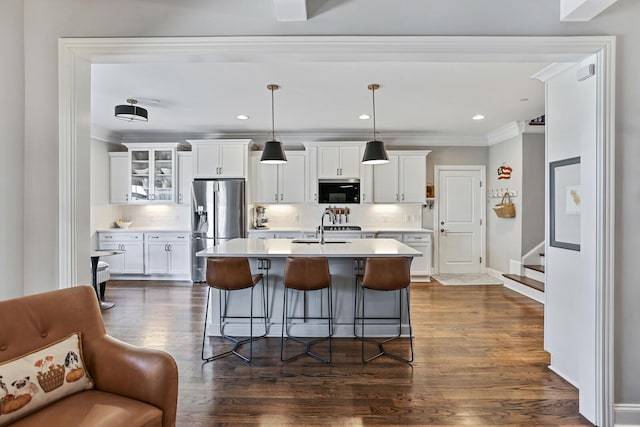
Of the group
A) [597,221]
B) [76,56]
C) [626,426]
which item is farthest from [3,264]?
[626,426]

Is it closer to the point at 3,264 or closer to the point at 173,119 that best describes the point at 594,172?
the point at 3,264

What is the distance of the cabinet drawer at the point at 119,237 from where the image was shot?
19.7 ft

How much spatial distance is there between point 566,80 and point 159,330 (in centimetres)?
449

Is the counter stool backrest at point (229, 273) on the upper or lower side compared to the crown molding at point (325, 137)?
lower

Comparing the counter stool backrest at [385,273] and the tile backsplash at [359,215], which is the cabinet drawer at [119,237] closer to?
the tile backsplash at [359,215]

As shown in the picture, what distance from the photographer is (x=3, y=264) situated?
6.54 ft

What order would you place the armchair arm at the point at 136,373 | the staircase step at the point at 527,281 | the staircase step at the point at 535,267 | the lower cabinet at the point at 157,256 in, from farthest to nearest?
the lower cabinet at the point at 157,256, the staircase step at the point at 535,267, the staircase step at the point at 527,281, the armchair arm at the point at 136,373

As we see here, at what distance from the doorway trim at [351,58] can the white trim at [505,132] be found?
147 inches

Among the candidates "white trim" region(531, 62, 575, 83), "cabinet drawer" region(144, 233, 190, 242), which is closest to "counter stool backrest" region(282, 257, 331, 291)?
"white trim" region(531, 62, 575, 83)

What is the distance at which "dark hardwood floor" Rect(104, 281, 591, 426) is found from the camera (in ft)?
7.10

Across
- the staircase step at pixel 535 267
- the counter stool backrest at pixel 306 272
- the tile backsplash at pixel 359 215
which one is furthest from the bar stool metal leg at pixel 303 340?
the staircase step at pixel 535 267

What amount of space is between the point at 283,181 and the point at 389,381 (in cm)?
427

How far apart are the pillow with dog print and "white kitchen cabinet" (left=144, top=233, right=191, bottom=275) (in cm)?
460

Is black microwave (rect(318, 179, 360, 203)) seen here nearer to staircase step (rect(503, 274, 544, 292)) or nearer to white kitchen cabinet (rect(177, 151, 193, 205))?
white kitchen cabinet (rect(177, 151, 193, 205))
